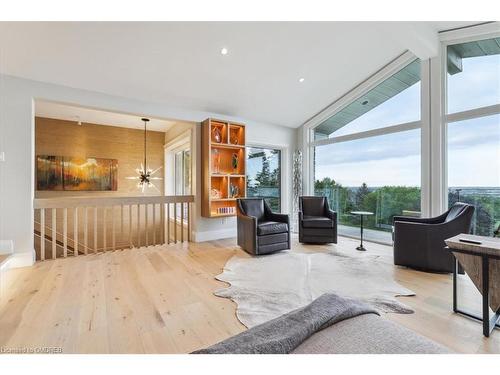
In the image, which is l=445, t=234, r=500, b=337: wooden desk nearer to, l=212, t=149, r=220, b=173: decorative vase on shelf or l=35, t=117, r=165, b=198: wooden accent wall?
l=212, t=149, r=220, b=173: decorative vase on shelf

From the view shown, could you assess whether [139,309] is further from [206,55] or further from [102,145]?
[102,145]

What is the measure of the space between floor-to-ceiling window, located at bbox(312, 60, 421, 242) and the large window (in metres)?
1.15

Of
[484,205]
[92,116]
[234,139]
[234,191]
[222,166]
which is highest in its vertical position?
[92,116]

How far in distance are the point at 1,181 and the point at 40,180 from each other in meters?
2.40

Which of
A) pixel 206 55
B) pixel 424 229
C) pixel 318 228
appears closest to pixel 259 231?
pixel 318 228

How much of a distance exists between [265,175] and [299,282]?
3.51 m

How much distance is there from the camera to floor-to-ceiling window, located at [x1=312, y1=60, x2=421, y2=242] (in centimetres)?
398

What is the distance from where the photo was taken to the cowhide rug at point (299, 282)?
7.00 feet

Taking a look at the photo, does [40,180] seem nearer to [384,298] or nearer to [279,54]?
[279,54]

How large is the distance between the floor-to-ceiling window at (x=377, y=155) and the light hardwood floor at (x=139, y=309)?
4.38ft

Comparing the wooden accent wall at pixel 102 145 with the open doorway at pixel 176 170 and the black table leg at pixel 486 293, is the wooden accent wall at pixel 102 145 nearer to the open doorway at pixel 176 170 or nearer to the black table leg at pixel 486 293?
the open doorway at pixel 176 170

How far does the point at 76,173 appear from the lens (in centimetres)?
546

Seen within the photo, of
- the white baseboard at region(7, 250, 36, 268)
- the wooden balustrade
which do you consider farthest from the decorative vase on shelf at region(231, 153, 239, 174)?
the white baseboard at region(7, 250, 36, 268)
